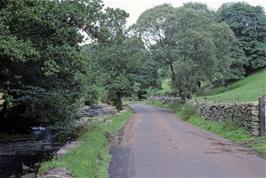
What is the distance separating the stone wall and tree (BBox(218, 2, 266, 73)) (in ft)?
132

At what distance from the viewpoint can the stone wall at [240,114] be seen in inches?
832

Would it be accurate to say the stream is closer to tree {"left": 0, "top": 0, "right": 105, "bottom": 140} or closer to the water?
the water

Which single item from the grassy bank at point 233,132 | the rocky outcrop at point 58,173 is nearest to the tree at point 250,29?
the grassy bank at point 233,132

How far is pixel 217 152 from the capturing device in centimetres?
1734

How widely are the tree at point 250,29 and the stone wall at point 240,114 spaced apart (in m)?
40.3

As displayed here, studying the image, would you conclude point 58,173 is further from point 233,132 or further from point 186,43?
point 186,43

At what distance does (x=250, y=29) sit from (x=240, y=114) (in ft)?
167

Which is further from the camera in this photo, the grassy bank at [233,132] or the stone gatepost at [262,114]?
the stone gatepost at [262,114]

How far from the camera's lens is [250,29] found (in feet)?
236

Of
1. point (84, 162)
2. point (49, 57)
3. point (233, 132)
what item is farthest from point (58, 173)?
point (233, 132)

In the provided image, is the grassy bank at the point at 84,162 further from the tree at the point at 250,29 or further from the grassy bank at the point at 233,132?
the tree at the point at 250,29

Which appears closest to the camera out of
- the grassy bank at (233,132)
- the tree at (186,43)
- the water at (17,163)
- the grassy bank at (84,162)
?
the grassy bank at (84,162)

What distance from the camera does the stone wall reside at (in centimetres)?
2112

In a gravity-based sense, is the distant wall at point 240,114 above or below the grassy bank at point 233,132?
above
